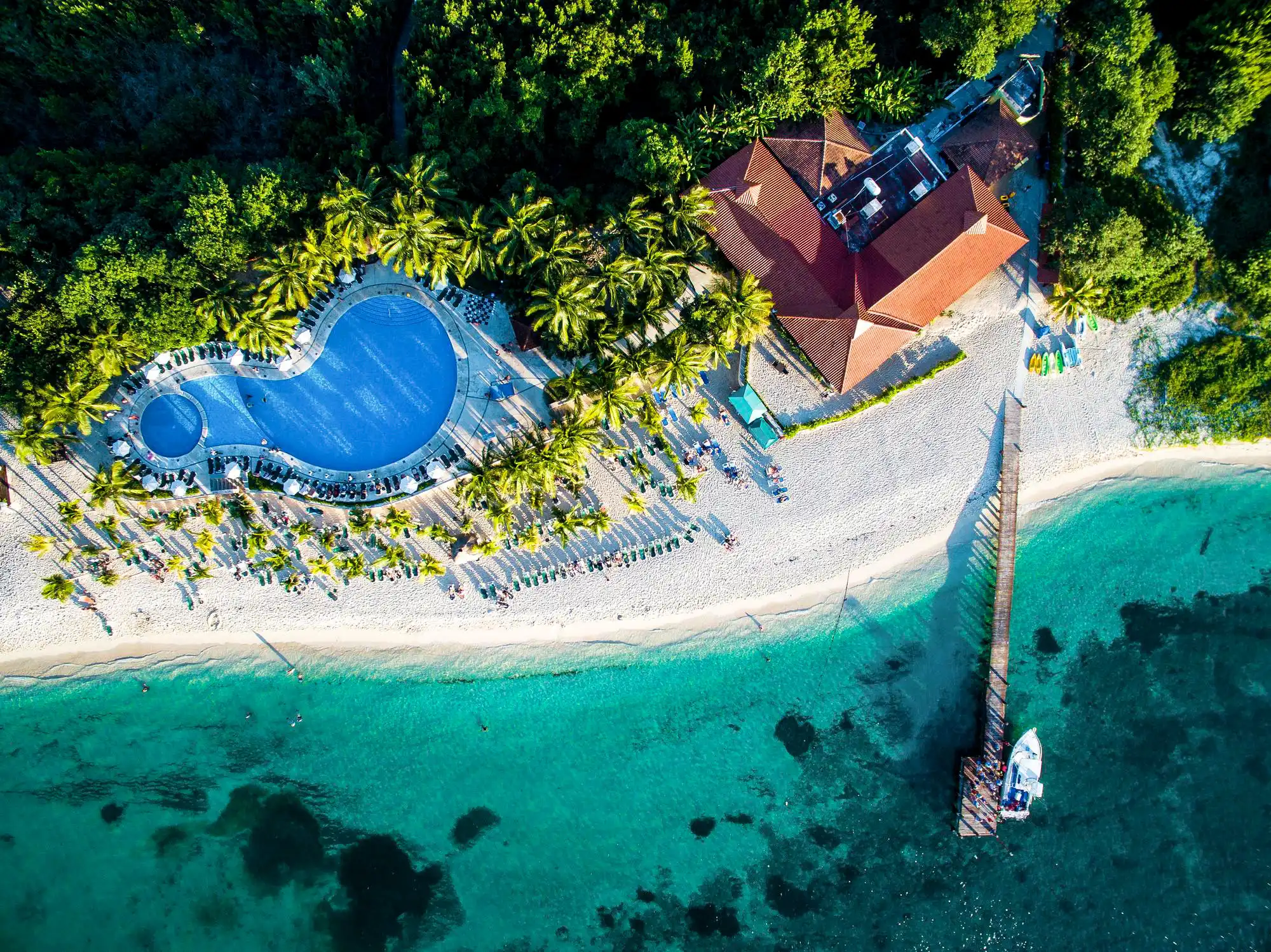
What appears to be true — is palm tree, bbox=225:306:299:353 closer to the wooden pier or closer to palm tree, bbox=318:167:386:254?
palm tree, bbox=318:167:386:254

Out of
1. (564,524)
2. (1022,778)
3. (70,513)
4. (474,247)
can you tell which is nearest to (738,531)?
(564,524)

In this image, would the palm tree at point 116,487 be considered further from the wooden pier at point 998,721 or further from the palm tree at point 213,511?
the wooden pier at point 998,721

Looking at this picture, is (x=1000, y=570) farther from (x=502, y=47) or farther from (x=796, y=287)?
(x=502, y=47)

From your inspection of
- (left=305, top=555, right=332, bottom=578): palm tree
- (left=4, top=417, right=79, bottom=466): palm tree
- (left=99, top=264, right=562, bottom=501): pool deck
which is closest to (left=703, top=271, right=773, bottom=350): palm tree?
(left=99, top=264, right=562, bottom=501): pool deck

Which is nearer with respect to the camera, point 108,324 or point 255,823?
point 108,324

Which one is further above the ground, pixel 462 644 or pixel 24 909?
pixel 24 909

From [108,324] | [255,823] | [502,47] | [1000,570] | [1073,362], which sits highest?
[108,324]

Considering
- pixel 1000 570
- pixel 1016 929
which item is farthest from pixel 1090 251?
pixel 1016 929
